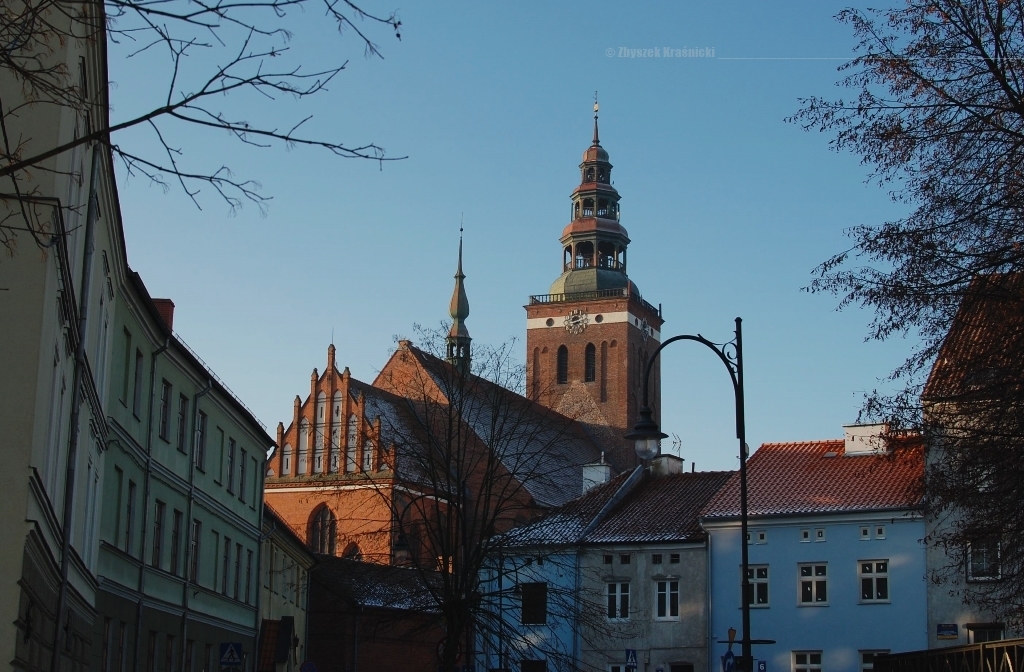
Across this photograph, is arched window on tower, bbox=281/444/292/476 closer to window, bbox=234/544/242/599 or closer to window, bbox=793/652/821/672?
window, bbox=234/544/242/599

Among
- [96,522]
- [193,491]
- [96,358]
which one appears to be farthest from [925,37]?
[193,491]

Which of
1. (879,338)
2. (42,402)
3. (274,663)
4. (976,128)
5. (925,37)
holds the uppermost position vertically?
(925,37)

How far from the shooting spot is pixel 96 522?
70.9ft

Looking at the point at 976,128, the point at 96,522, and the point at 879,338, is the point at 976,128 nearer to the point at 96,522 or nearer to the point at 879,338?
the point at 879,338

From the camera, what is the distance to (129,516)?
24703 mm

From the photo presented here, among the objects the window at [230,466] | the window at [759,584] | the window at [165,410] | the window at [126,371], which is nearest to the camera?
the window at [126,371]

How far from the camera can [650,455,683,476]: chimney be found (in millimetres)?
45219

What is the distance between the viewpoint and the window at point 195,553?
2980 centimetres

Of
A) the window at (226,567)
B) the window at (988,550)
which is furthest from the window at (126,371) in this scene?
the window at (988,550)

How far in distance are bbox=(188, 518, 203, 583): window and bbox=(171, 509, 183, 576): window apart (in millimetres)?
806

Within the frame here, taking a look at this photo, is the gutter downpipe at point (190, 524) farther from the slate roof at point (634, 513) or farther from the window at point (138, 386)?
the slate roof at point (634, 513)

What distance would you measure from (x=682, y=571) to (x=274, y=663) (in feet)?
39.6

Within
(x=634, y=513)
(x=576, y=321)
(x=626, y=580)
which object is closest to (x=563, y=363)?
(x=576, y=321)

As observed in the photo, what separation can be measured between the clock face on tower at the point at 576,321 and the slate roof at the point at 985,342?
73904 mm
